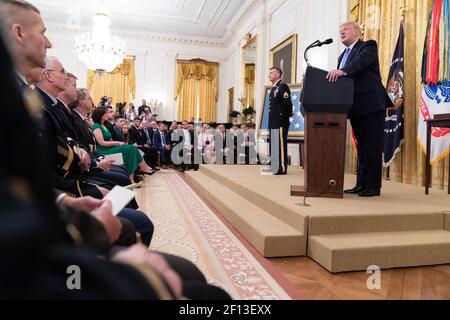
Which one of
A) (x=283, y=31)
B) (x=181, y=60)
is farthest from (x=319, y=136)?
(x=181, y=60)

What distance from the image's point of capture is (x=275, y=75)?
507cm

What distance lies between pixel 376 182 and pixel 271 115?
2265mm

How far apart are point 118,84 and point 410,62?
35.9ft

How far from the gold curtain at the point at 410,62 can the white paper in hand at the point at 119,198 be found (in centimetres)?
400

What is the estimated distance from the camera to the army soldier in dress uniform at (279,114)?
5070 mm

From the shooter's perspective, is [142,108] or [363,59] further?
[142,108]

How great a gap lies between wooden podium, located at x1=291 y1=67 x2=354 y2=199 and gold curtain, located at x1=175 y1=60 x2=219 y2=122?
11227 mm

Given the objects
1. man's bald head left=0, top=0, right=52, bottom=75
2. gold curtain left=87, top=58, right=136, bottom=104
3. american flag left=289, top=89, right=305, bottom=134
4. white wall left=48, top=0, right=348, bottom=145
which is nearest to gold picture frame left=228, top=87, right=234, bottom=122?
white wall left=48, top=0, right=348, bottom=145

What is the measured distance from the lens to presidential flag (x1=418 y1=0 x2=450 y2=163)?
3854 mm

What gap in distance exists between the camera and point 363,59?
2.99m

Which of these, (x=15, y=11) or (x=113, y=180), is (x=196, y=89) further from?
(x=15, y=11)

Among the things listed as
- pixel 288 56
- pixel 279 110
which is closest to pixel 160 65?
pixel 288 56

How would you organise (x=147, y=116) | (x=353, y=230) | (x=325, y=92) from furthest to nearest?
(x=147, y=116) → (x=325, y=92) → (x=353, y=230)

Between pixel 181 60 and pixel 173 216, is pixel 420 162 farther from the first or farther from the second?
pixel 181 60
